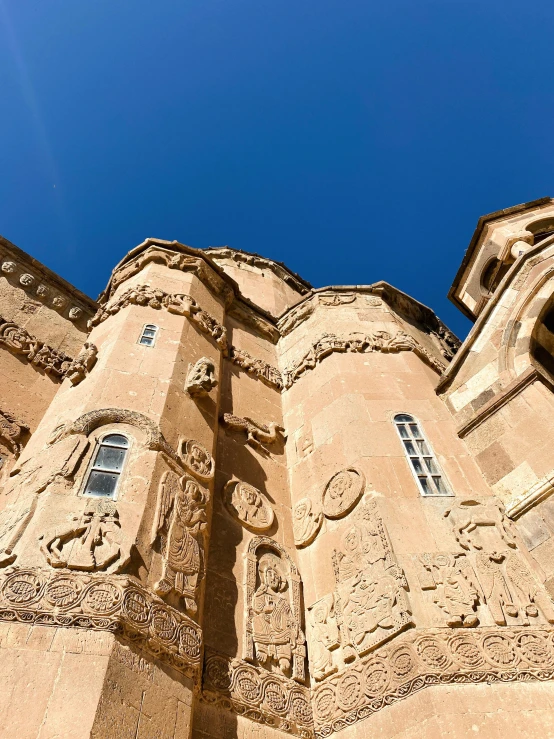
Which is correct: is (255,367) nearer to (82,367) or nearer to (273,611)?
(82,367)

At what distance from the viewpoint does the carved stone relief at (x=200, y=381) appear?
8.84m

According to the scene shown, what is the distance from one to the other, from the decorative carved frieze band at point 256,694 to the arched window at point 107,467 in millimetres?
2241

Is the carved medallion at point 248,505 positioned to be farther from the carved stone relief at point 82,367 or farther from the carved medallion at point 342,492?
the carved stone relief at point 82,367

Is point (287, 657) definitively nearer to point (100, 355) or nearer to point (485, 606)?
point (485, 606)

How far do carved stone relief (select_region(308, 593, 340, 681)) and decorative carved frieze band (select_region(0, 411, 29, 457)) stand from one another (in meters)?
5.39

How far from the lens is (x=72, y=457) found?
6.74m

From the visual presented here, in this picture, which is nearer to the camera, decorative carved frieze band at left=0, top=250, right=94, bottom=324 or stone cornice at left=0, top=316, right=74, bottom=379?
stone cornice at left=0, top=316, right=74, bottom=379

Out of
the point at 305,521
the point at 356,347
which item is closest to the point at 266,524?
the point at 305,521

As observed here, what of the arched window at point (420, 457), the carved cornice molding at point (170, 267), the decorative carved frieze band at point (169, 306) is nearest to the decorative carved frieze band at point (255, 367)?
the decorative carved frieze band at point (169, 306)

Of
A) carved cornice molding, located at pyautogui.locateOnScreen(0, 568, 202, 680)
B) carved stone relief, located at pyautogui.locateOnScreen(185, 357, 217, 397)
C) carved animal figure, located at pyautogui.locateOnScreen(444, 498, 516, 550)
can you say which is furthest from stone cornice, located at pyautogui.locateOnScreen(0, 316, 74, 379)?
carved animal figure, located at pyautogui.locateOnScreen(444, 498, 516, 550)

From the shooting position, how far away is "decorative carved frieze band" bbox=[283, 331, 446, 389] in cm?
1180

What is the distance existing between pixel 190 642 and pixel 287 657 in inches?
63.4

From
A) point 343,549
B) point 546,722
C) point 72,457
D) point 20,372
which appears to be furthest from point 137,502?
point 20,372

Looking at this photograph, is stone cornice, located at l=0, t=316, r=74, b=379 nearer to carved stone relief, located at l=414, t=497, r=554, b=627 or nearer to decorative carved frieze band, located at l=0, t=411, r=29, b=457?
decorative carved frieze band, located at l=0, t=411, r=29, b=457
